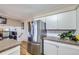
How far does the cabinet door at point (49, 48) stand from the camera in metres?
0.84

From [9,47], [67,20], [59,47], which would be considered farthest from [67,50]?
[9,47]

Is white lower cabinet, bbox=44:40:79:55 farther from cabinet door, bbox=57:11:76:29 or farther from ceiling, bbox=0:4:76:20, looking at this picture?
ceiling, bbox=0:4:76:20

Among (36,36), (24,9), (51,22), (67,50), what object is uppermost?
(24,9)

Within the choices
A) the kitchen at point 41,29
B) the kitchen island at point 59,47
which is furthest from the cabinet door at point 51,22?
the kitchen island at point 59,47

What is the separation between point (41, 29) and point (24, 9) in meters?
0.24

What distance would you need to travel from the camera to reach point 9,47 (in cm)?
85

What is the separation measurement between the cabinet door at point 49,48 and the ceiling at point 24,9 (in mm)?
303

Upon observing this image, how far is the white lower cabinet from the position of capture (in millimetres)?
801

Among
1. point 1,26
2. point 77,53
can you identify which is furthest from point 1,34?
point 77,53

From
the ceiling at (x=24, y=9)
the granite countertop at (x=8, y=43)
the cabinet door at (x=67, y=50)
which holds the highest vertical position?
the ceiling at (x=24, y=9)

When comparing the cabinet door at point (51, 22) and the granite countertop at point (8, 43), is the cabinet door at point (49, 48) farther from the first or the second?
the granite countertop at point (8, 43)

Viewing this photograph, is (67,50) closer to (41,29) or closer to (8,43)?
(41,29)
